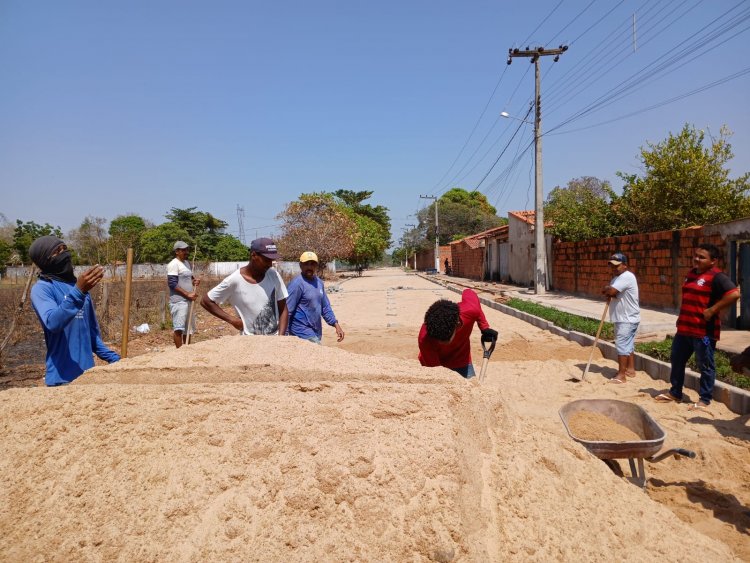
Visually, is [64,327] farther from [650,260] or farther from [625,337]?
[650,260]

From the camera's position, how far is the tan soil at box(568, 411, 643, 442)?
334 cm

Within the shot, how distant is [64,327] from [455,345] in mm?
2661

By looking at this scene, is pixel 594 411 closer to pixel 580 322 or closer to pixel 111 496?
pixel 111 496

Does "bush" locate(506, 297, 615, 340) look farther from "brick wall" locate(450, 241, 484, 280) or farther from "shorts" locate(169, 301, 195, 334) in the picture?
"brick wall" locate(450, 241, 484, 280)

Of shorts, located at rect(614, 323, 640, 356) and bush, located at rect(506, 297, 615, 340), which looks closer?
shorts, located at rect(614, 323, 640, 356)

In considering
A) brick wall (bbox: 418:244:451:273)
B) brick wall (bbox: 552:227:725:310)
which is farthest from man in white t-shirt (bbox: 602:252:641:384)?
brick wall (bbox: 418:244:451:273)

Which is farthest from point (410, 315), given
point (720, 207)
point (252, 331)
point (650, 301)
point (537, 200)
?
point (252, 331)

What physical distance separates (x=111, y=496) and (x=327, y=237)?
33.9 m

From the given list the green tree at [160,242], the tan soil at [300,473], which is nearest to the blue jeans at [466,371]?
the tan soil at [300,473]

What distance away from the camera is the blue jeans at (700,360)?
5070mm

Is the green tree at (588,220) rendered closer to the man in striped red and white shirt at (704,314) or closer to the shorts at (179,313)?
the man in striped red and white shirt at (704,314)

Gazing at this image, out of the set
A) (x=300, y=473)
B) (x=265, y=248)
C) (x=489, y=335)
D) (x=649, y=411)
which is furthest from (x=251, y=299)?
(x=649, y=411)

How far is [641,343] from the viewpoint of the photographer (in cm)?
794

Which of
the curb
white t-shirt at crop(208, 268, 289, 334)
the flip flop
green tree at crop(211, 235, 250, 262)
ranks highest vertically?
green tree at crop(211, 235, 250, 262)
